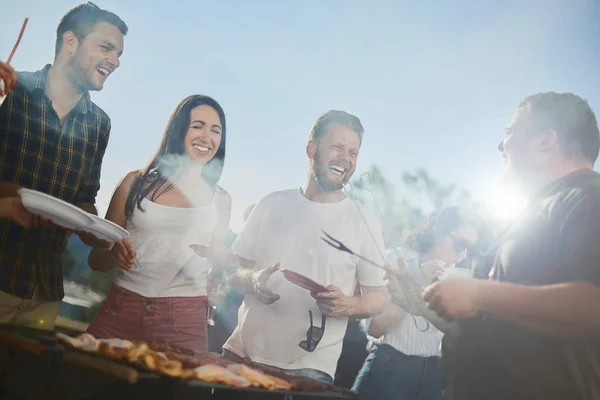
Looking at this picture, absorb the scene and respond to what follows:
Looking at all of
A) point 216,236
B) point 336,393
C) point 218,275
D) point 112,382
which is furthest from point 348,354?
point 112,382

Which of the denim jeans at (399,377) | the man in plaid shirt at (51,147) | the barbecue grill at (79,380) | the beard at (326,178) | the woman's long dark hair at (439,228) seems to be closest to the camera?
the barbecue grill at (79,380)

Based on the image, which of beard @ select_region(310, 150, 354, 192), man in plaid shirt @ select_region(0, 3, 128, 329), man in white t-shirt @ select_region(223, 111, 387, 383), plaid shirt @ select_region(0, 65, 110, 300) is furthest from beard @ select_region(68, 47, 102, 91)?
beard @ select_region(310, 150, 354, 192)

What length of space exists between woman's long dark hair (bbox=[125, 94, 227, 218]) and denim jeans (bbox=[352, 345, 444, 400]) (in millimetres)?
1592

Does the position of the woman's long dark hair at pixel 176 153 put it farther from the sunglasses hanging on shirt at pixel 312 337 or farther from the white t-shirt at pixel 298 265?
the sunglasses hanging on shirt at pixel 312 337

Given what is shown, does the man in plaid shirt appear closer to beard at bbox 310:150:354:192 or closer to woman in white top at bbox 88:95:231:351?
woman in white top at bbox 88:95:231:351

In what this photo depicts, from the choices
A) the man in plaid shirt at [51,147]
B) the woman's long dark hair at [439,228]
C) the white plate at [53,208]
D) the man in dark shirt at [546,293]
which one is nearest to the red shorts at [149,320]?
Answer: the man in plaid shirt at [51,147]

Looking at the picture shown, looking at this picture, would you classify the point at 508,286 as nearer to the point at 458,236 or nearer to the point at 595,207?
the point at 595,207

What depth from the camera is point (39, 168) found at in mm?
2197

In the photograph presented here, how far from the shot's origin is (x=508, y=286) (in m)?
1.80

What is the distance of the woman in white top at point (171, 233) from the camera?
85.1 inches

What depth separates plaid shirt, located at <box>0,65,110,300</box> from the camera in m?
2.11

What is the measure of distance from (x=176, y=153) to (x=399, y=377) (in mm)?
1953

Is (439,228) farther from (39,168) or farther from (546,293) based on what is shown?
(39,168)

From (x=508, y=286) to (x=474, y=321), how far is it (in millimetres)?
305
